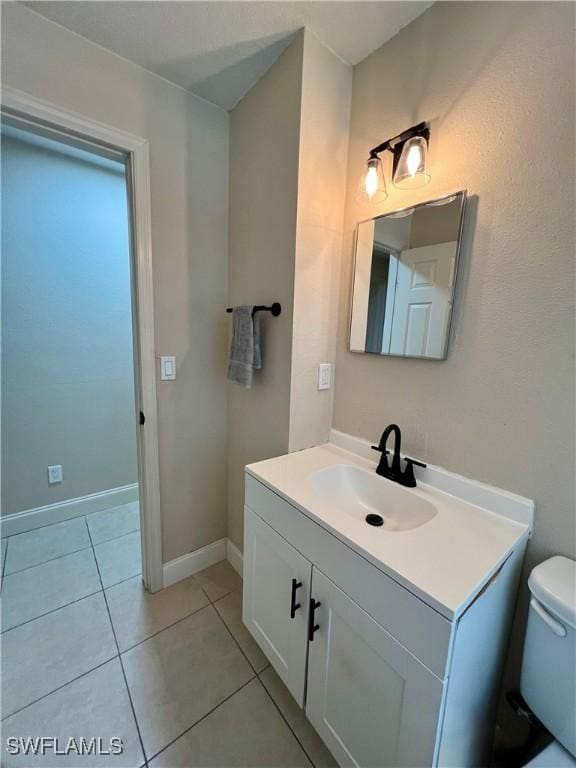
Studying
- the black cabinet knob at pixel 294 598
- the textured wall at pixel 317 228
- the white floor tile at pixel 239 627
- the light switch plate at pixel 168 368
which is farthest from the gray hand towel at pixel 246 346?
the white floor tile at pixel 239 627

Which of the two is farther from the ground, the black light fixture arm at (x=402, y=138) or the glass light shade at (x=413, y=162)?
the black light fixture arm at (x=402, y=138)

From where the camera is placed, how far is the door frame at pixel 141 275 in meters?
1.16

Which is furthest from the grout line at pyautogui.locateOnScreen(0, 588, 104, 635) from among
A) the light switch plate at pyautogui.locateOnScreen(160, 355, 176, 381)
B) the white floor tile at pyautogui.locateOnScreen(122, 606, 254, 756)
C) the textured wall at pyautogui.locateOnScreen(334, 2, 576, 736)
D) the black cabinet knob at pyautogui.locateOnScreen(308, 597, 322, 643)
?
the textured wall at pyautogui.locateOnScreen(334, 2, 576, 736)

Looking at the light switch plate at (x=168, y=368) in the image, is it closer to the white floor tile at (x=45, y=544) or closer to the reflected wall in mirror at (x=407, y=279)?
the reflected wall in mirror at (x=407, y=279)

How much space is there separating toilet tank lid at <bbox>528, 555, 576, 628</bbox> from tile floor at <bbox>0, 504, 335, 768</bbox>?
91 cm

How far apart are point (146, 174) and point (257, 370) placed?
3.24 feet

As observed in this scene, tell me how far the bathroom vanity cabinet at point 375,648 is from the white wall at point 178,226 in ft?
2.36

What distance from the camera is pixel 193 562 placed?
177cm

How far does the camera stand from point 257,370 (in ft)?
4.92

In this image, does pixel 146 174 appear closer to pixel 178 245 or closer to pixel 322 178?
pixel 178 245

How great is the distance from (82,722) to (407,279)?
1.94 metres

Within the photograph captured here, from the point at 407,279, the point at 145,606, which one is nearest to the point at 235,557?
the point at 145,606

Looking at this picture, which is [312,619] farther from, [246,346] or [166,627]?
[246,346]

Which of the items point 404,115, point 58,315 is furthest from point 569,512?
point 58,315
